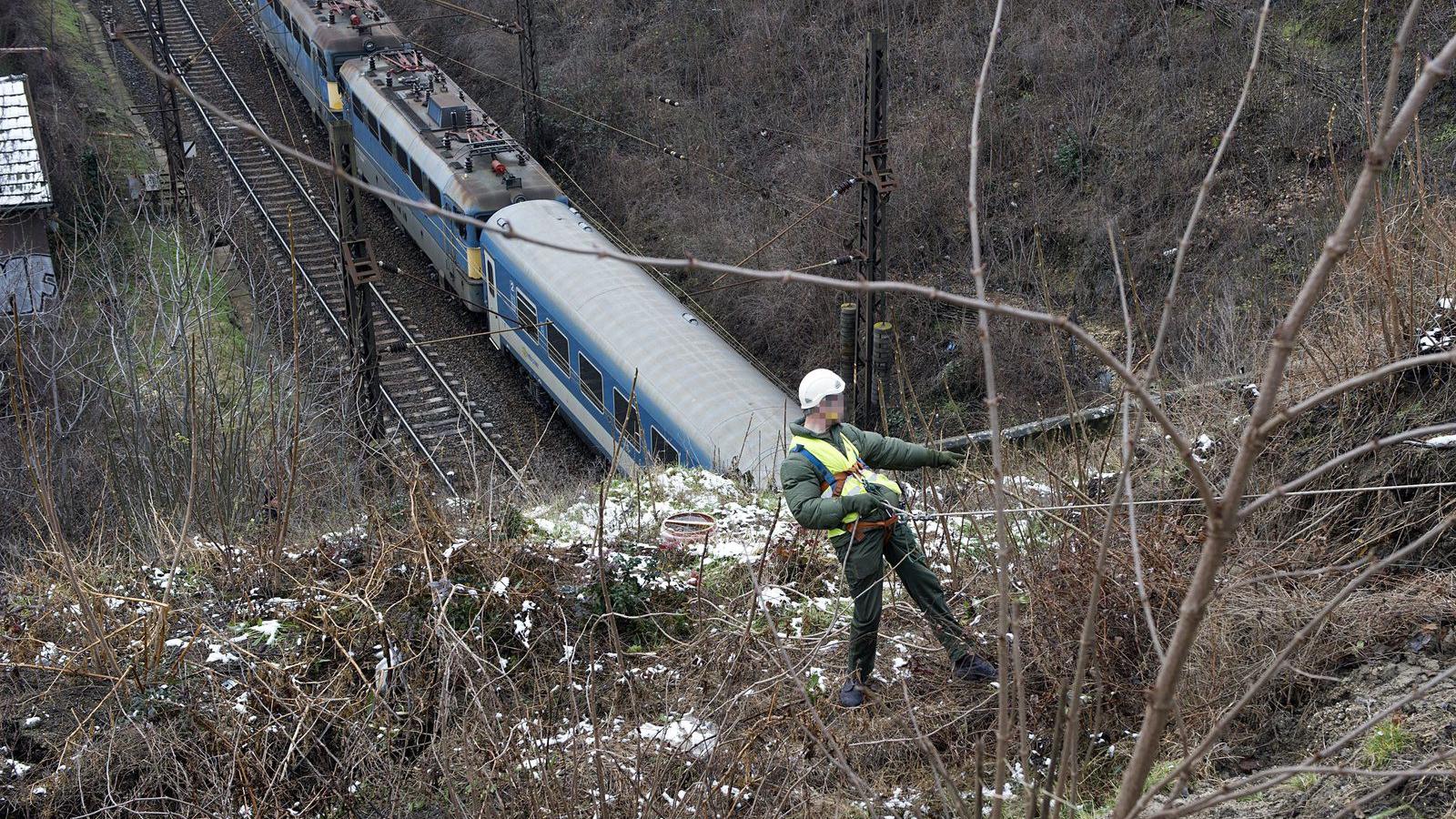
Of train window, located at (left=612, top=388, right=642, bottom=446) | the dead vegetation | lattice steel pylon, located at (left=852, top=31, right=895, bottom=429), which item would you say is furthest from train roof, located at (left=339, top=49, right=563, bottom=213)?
the dead vegetation

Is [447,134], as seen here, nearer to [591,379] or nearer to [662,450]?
[591,379]

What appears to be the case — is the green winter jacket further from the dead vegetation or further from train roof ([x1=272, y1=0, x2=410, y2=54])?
train roof ([x1=272, y1=0, x2=410, y2=54])

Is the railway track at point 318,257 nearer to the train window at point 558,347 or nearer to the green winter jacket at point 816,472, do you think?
the train window at point 558,347

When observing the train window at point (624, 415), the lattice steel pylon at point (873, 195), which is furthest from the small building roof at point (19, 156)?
the lattice steel pylon at point (873, 195)

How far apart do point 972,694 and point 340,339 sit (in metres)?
17.3

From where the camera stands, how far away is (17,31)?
→ 29375mm

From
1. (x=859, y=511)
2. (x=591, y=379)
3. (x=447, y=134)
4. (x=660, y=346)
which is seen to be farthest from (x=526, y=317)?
(x=859, y=511)

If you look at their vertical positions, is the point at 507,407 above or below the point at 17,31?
below

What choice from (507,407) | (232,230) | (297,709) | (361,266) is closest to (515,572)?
(297,709)

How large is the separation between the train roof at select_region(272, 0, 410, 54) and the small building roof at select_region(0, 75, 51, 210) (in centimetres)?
572

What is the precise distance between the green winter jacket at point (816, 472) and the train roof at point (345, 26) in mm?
21113

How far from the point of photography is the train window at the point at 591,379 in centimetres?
1521

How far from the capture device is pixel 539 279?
16.4 m

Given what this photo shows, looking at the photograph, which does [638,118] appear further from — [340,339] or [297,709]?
[297,709]
